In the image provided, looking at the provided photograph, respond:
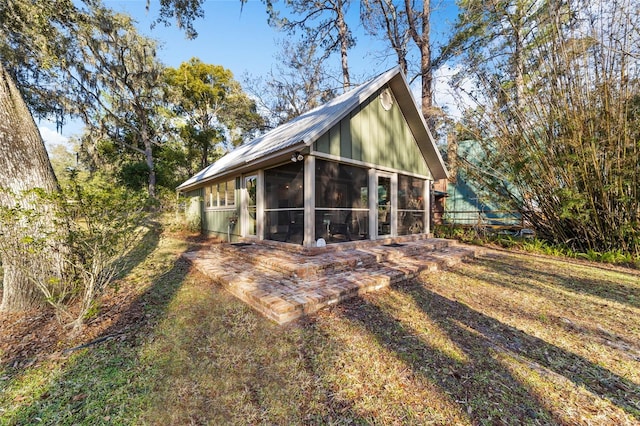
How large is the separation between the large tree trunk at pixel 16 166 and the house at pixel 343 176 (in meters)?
3.47

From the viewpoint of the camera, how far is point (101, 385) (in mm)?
2119

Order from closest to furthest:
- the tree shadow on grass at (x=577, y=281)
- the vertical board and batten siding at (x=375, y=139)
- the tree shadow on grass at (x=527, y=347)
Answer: the tree shadow on grass at (x=527, y=347)
the tree shadow on grass at (x=577, y=281)
the vertical board and batten siding at (x=375, y=139)

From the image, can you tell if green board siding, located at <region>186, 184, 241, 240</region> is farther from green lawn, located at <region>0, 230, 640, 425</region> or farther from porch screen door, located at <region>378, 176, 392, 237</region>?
green lawn, located at <region>0, 230, 640, 425</region>

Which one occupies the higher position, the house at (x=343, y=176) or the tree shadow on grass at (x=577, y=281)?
the house at (x=343, y=176)

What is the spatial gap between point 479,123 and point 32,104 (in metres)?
21.8

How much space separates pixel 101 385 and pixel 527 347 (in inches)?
157

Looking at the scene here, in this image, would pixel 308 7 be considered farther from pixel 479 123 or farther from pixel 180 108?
pixel 180 108

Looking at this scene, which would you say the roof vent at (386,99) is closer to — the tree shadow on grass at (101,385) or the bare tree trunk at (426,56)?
the bare tree trunk at (426,56)

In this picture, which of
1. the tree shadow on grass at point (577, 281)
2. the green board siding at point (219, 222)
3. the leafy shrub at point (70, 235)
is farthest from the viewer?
the green board siding at point (219, 222)

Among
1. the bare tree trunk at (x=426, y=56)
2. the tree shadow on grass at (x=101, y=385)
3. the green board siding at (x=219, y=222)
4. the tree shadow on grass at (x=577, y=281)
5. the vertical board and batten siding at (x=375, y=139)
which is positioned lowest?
the tree shadow on grass at (x=101, y=385)

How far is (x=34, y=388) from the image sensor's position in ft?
6.91

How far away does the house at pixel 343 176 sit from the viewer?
18.7 ft

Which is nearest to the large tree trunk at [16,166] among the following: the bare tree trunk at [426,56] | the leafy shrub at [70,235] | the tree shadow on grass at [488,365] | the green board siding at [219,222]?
the leafy shrub at [70,235]

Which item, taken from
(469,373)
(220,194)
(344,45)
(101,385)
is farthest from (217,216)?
(344,45)
